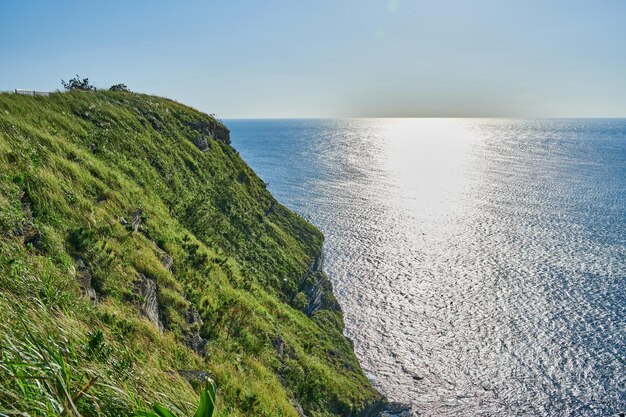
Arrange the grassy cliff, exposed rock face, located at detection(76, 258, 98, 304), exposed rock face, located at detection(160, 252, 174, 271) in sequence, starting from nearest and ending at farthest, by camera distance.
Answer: the grassy cliff < exposed rock face, located at detection(76, 258, 98, 304) < exposed rock face, located at detection(160, 252, 174, 271)

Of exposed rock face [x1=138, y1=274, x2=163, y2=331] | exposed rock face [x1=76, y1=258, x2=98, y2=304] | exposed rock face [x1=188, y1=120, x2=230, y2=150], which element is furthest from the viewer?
exposed rock face [x1=188, y1=120, x2=230, y2=150]

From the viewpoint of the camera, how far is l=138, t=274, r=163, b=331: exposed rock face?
18.1 metres

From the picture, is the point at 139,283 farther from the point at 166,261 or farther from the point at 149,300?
the point at 166,261

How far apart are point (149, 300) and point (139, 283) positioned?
1028 millimetres

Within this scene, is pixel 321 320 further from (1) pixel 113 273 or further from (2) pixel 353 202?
(2) pixel 353 202

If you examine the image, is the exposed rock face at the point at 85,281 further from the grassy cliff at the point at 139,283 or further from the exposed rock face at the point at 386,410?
the exposed rock face at the point at 386,410

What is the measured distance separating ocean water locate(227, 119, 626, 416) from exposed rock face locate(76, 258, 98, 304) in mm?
39001

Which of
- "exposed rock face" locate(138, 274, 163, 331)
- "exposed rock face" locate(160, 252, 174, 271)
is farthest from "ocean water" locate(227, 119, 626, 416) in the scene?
"exposed rock face" locate(138, 274, 163, 331)

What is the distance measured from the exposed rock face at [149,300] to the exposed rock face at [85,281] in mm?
2373

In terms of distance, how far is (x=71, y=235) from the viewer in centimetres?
1806

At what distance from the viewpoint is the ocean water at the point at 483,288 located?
154ft

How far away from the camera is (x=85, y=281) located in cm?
1603

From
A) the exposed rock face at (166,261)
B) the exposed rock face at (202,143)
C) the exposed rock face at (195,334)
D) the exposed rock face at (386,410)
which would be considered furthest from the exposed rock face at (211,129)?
Result: the exposed rock face at (386,410)

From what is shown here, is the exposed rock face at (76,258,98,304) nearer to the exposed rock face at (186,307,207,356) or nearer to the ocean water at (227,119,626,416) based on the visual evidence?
the exposed rock face at (186,307,207,356)
